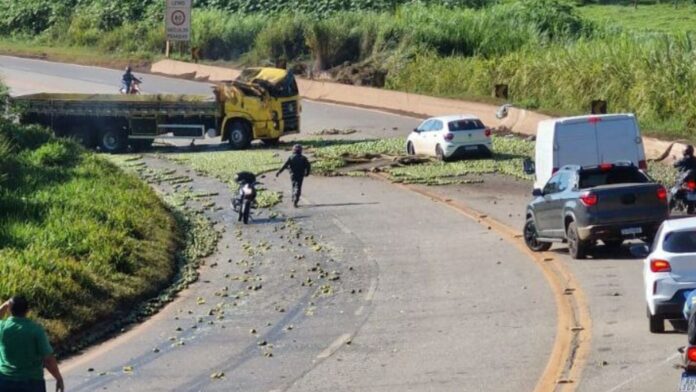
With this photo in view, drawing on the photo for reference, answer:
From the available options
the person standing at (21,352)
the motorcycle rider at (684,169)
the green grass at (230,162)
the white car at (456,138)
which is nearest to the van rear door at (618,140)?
the motorcycle rider at (684,169)

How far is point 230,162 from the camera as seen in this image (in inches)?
1761

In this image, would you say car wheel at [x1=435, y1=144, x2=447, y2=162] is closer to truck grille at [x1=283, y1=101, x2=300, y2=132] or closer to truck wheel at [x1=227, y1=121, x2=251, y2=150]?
truck grille at [x1=283, y1=101, x2=300, y2=132]

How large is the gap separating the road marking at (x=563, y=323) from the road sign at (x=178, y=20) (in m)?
39.5

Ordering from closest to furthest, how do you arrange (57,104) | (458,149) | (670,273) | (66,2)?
(670,273), (458,149), (57,104), (66,2)

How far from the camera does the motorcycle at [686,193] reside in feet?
99.6

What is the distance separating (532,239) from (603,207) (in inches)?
112

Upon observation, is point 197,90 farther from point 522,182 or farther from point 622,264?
point 622,264

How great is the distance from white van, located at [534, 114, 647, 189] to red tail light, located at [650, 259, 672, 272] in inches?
511

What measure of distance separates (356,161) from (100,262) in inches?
746

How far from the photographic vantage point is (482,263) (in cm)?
2648

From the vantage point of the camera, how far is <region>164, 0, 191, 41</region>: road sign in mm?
68312

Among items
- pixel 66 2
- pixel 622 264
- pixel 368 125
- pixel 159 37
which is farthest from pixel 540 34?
pixel 622 264

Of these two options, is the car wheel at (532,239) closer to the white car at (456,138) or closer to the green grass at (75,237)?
the green grass at (75,237)

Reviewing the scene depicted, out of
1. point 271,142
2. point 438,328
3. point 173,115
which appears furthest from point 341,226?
point 271,142
